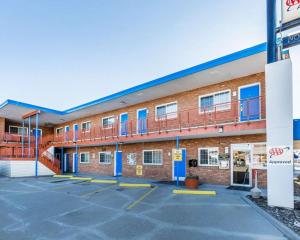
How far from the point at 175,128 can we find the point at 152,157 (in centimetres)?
312

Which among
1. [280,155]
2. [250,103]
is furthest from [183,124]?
[280,155]

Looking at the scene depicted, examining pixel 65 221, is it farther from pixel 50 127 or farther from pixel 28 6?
pixel 50 127

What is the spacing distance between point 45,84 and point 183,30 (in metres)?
20.4

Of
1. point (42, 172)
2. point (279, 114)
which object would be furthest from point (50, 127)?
point (279, 114)

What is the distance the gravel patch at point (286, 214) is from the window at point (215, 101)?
208 inches

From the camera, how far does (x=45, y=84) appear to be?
26.8 metres

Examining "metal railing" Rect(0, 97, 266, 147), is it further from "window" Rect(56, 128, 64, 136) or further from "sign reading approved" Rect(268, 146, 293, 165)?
"window" Rect(56, 128, 64, 136)

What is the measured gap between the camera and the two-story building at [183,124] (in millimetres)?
10102

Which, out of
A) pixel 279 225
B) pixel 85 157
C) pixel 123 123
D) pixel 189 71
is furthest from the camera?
pixel 85 157

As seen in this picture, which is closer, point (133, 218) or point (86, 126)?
point (133, 218)

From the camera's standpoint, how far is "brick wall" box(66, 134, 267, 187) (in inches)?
437

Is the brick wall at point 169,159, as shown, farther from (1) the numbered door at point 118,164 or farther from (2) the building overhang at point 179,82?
(2) the building overhang at point 179,82

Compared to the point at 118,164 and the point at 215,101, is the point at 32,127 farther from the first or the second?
the point at 215,101

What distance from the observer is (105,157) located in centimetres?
1848
